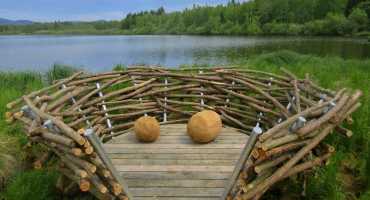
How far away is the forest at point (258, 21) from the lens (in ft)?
181

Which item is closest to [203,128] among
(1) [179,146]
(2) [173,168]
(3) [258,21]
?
(1) [179,146]

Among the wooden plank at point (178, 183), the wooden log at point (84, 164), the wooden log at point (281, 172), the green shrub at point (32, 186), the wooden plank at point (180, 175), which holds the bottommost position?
the green shrub at point (32, 186)

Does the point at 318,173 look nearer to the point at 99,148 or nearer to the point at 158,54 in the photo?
the point at 99,148

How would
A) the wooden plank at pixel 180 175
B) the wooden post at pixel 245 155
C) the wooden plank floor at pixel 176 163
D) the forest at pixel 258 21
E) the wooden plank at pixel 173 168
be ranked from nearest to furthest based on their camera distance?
1. the wooden post at pixel 245 155
2. the wooden plank floor at pixel 176 163
3. the wooden plank at pixel 180 175
4. the wooden plank at pixel 173 168
5. the forest at pixel 258 21

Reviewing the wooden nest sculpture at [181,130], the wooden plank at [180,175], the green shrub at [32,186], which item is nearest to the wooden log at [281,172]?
the wooden nest sculpture at [181,130]

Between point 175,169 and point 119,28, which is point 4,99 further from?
point 119,28

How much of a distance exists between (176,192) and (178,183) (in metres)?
0.12

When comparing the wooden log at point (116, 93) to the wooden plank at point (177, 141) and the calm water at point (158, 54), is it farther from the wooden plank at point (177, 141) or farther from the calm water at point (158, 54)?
the calm water at point (158, 54)

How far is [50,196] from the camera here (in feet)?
11.1

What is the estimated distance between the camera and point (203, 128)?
3797mm

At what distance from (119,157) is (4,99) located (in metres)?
2.32

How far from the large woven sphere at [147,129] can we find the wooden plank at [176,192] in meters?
0.94

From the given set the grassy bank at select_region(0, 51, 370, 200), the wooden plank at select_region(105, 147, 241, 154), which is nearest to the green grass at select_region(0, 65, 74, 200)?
the grassy bank at select_region(0, 51, 370, 200)

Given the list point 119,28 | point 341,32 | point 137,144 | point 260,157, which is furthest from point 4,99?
A: point 119,28
